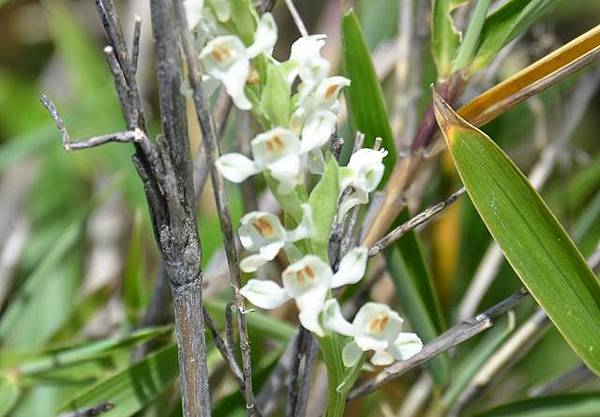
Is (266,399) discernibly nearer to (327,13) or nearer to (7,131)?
(327,13)

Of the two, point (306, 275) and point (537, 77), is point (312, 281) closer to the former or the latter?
point (306, 275)

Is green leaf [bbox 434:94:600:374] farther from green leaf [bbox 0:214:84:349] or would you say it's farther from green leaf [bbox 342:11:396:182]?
green leaf [bbox 0:214:84:349]

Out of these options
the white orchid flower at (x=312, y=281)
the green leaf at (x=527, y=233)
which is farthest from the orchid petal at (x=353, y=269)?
the green leaf at (x=527, y=233)

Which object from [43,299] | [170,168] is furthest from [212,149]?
[43,299]

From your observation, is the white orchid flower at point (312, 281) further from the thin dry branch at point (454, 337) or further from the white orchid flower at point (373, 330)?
the thin dry branch at point (454, 337)

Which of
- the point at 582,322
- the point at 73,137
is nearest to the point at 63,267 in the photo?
the point at 73,137

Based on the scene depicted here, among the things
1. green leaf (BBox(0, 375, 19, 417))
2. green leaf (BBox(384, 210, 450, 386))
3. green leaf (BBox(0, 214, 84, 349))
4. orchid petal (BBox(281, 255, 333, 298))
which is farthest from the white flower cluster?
green leaf (BBox(0, 214, 84, 349))
